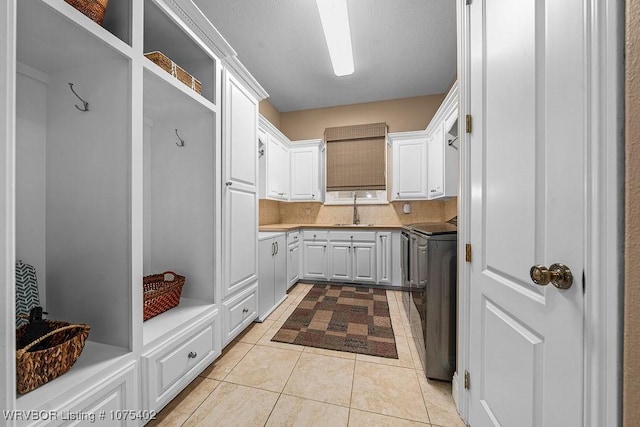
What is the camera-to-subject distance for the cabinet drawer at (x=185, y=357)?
Result: 1.25 meters

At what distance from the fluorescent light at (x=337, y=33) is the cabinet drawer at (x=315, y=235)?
2165mm

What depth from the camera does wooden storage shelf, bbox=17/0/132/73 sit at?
84cm

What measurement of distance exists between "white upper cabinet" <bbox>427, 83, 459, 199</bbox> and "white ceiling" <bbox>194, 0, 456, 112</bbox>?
67 centimetres

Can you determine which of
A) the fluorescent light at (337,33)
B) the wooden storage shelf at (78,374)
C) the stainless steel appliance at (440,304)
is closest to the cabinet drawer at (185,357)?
the wooden storage shelf at (78,374)

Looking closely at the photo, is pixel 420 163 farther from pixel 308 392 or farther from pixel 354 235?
pixel 308 392

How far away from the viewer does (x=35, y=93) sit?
115cm

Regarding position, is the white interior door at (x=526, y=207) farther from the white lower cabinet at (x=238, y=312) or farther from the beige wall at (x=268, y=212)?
the beige wall at (x=268, y=212)

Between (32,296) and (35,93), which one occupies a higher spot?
(35,93)

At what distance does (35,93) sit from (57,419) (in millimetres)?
1403

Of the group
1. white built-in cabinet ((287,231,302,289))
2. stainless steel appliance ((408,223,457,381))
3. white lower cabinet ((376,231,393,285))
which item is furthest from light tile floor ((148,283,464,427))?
white lower cabinet ((376,231,393,285))

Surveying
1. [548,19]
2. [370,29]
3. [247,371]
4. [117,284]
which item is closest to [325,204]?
[370,29]

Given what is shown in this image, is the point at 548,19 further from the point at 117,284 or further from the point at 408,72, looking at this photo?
the point at 408,72

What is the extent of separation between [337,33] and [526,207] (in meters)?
2.33

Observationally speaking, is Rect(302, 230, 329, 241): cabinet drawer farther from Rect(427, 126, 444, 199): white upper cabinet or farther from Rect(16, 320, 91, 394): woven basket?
Rect(16, 320, 91, 394): woven basket
